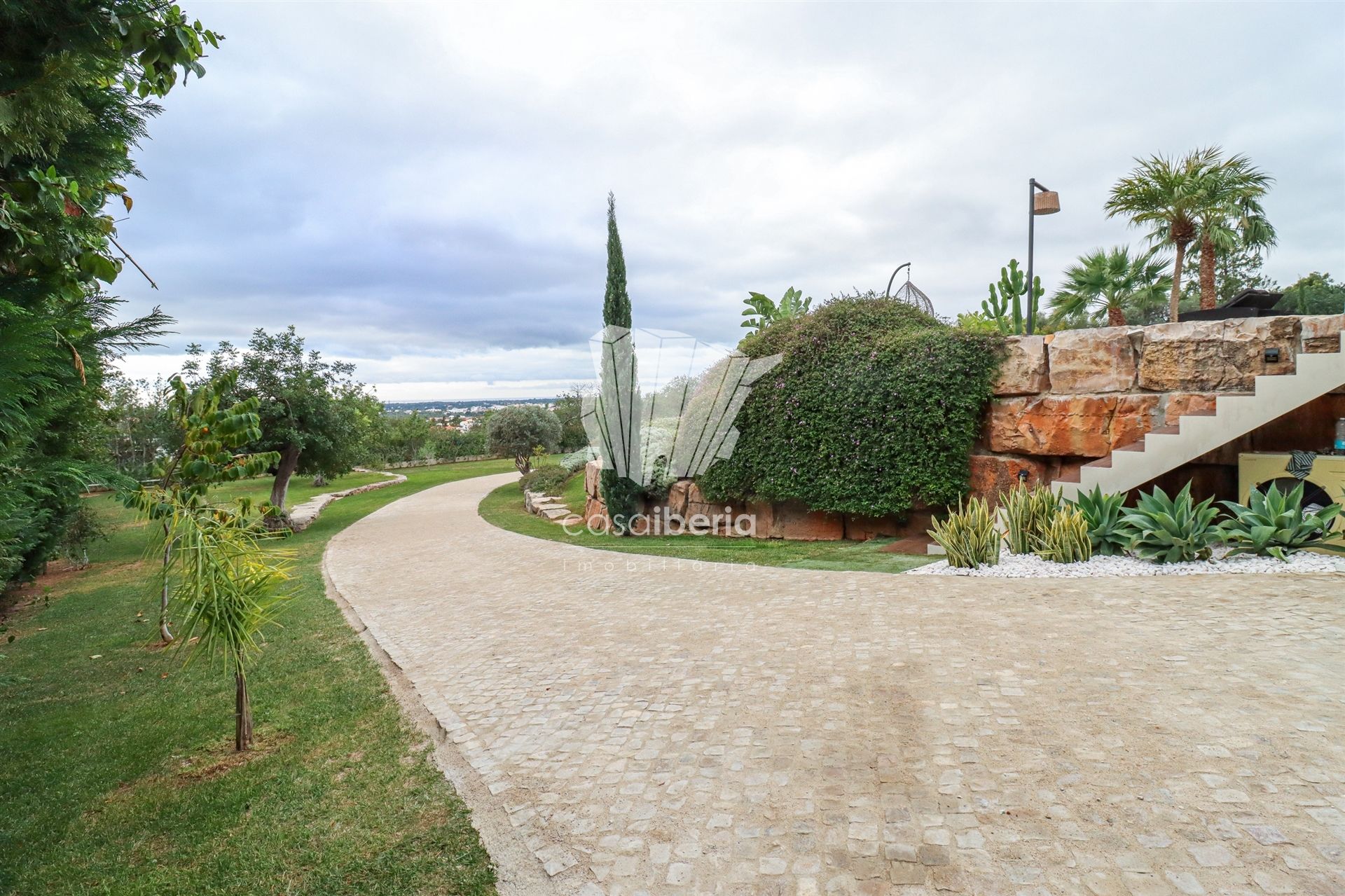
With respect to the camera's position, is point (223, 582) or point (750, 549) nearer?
point (223, 582)

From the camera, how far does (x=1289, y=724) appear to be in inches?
121

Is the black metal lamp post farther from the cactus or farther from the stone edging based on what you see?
the stone edging

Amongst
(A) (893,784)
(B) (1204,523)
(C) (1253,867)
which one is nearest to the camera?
(C) (1253,867)

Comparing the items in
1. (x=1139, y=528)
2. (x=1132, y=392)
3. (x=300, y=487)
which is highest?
(x=1132, y=392)

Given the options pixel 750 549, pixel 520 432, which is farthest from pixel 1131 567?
pixel 520 432

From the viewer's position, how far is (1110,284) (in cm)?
1694

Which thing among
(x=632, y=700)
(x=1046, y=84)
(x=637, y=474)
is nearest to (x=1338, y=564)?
(x=632, y=700)

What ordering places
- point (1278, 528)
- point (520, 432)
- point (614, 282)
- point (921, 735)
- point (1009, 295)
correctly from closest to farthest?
point (921, 735) < point (1278, 528) < point (614, 282) < point (1009, 295) < point (520, 432)

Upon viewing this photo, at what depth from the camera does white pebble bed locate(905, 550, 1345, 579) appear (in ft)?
18.8

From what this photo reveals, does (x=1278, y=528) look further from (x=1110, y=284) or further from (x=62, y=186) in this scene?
(x=1110, y=284)

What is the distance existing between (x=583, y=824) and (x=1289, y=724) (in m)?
3.54

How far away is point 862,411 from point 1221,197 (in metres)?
12.8

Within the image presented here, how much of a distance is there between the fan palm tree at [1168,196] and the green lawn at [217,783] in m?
18.3

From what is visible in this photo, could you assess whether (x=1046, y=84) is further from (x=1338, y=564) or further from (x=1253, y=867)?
(x=1253, y=867)
